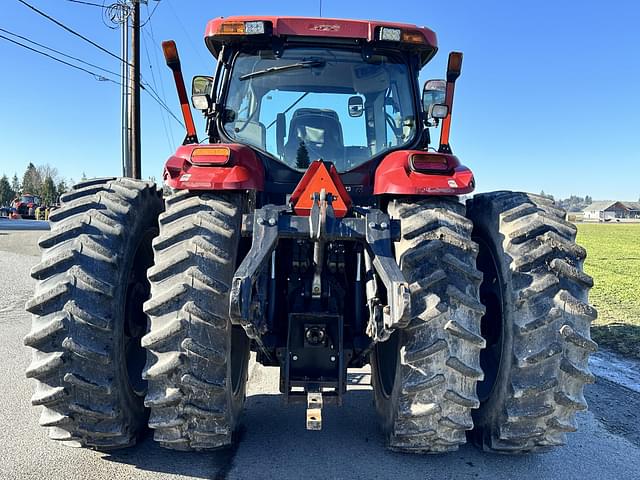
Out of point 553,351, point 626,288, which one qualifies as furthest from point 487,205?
point 626,288

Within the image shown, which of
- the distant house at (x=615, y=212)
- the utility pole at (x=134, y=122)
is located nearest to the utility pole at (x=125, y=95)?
the utility pole at (x=134, y=122)

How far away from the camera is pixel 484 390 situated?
367 centimetres

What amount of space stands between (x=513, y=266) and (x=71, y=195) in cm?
277

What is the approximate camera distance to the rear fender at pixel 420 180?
316 centimetres

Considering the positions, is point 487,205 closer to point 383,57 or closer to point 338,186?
point 338,186

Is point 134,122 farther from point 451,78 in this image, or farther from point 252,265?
point 252,265

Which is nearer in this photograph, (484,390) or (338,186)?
(338,186)

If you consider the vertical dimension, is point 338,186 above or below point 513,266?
above

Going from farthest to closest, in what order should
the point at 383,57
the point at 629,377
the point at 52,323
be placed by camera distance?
the point at 629,377 → the point at 383,57 → the point at 52,323

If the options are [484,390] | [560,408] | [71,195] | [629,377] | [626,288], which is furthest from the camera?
[626,288]

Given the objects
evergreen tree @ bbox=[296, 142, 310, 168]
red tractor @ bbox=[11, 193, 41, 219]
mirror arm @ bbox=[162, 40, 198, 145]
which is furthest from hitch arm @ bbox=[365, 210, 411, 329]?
red tractor @ bbox=[11, 193, 41, 219]

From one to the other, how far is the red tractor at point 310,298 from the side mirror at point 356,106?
1.36ft

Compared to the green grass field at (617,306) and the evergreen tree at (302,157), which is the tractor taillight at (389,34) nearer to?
the evergreen tree at (302,157)

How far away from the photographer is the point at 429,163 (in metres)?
3.23
